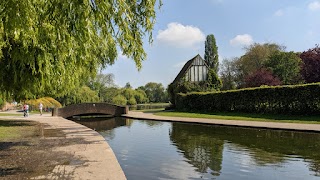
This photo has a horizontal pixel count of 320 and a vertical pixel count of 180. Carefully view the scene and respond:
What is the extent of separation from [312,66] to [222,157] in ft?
134

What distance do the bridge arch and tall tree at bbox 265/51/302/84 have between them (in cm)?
2915

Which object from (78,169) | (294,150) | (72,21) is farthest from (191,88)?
(72,21)

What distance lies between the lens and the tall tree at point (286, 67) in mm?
55594

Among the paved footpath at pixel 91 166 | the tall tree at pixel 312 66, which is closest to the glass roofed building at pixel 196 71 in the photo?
the tall tree at pixel 312 66

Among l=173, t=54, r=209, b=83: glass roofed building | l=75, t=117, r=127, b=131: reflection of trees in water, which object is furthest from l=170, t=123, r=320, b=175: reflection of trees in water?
l=173, t=54, r=209, b=83: glass roofed building

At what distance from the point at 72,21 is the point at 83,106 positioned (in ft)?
123

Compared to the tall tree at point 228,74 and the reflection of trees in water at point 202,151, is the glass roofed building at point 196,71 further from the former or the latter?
the reflection of trees in water at point 202,151

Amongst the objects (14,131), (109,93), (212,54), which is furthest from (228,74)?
(14,131)

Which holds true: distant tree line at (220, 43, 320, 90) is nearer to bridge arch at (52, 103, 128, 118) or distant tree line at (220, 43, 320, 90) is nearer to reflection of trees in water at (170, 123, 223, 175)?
bridge arch at (52, 103, 128, 118)

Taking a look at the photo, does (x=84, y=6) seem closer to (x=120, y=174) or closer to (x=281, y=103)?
(x=120, y=174)

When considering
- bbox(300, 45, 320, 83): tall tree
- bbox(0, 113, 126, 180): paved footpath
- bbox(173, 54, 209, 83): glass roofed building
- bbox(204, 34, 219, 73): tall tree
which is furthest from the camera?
bbox(204, 34, 219, 73): tall tree

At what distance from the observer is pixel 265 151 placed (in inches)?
484

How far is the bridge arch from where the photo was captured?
131 ft

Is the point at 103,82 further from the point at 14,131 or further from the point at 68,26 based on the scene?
the point at 68,26
